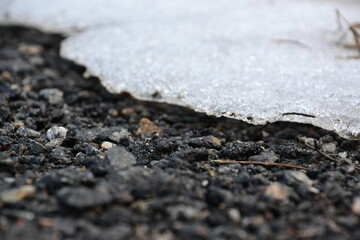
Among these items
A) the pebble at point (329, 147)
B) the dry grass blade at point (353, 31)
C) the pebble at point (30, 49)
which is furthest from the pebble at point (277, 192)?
the pebble at point (30, 49)

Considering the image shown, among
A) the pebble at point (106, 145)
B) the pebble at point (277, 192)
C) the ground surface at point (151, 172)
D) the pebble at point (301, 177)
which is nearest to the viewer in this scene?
the ground surface at point (151, 172)

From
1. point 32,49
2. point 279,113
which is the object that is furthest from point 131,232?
point 32,49

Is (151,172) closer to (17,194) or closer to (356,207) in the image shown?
(17,194)

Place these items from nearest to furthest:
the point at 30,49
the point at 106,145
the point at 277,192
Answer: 1. the point at 277,192
2. the point at 106,145
3. the point at 30,49

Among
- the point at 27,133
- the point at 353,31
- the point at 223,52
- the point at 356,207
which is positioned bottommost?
the point at 27,133

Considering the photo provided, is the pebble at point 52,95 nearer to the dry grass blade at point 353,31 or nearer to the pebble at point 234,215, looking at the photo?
the pebble at point 234,215

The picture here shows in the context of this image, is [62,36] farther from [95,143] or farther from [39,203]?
[39,203]

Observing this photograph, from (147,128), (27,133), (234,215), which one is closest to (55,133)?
(27,133)
